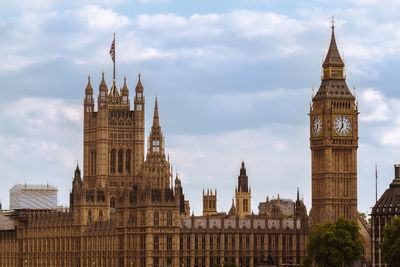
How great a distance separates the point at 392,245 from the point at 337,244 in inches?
515

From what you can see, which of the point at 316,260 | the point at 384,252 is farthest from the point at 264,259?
the point at 384,252

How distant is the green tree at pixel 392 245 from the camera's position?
567 ft

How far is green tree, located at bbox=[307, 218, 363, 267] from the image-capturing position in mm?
185625

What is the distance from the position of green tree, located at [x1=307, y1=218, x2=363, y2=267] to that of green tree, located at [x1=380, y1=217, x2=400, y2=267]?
23.5ft

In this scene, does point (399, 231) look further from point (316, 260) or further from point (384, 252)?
point (316, 260)

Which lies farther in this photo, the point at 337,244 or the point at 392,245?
the point at 337,244

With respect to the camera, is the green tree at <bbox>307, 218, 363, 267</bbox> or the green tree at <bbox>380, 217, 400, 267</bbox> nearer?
the green tree at <bbox>380, 217, 400, 267</bbox>

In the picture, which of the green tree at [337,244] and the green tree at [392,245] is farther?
the green tree at [337,244]

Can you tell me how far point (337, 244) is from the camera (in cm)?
18638

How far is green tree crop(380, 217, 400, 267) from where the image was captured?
173m

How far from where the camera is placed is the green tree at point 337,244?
18562 centimetres

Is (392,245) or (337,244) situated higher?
(337,244)

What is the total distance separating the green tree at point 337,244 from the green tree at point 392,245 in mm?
7160

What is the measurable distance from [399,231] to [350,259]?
39.9 ft
